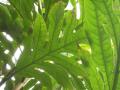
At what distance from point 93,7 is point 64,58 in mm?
340

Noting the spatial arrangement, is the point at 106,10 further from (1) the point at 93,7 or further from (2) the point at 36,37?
(2) the point at 36,37

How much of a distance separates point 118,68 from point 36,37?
344 millimetres

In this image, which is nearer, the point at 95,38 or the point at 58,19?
the point at 95,38

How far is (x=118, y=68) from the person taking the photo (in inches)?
35.2

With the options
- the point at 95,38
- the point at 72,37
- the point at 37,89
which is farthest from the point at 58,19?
the point at 37,89

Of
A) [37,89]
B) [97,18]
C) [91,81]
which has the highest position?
[97,18]

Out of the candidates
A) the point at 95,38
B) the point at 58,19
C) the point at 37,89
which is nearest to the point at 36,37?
the point at 58,19

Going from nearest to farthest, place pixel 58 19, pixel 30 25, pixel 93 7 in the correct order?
pixel 93 7
pixel 58 19
pixel 30 25

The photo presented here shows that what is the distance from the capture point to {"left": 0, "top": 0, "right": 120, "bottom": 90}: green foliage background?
891mm

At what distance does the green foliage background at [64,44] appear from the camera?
35.1 inches

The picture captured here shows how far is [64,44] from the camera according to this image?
1130mm

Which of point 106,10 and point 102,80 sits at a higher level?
point 106,10

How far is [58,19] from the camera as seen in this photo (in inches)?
41.6

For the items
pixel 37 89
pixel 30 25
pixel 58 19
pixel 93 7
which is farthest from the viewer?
pixel 37 89
